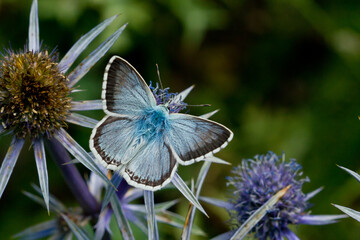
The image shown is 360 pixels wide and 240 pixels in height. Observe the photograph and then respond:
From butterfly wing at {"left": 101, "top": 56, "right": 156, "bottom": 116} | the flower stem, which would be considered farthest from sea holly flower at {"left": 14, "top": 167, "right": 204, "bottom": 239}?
butterfly wing at {"left": 101, "top": 56, "right": 156, "bottom": 116}

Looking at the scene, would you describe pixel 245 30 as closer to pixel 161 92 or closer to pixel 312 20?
pixel 312 20

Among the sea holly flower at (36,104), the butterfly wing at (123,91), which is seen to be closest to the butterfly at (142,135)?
the butterfly wing at (123,91)

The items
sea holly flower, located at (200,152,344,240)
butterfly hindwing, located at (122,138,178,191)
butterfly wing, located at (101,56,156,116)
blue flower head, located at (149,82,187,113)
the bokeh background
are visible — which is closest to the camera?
butterfly hindwing, located at (122,138,178,191)

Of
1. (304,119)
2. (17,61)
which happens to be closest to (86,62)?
(17,61)

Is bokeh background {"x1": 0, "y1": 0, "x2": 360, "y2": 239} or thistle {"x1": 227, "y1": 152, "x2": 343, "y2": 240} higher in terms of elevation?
bokeh background {"x1": 0, "y1": 0, "x2": 360, "y2": 239}

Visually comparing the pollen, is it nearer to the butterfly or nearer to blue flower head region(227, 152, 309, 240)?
the butterfly

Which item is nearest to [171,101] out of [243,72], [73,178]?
[73,178]

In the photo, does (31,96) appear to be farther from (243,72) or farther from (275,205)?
(243,72)
